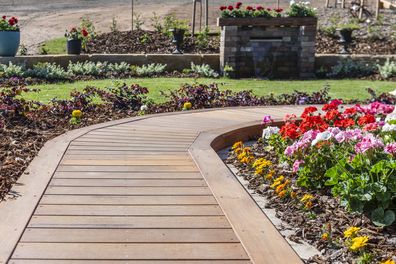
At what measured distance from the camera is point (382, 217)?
352 centimetres

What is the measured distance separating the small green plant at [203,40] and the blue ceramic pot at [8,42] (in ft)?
12.5

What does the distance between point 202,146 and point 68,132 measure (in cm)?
133

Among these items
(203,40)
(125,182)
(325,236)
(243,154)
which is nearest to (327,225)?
(325,236)

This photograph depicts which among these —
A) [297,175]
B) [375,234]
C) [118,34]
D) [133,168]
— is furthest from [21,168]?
[118,34]

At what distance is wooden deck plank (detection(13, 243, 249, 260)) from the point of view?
3.01 meters

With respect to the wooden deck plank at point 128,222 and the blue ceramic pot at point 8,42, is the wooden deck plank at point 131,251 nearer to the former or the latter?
the wooden deck plank at point 128,222

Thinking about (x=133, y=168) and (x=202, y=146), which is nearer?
(x=133, y=168)

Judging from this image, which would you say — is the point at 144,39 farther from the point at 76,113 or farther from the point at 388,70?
the point at 76,113

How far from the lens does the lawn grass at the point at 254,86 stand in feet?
31.2

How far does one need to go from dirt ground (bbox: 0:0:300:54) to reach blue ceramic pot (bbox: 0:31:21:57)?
2.15 metres

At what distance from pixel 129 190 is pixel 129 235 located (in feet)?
2.71

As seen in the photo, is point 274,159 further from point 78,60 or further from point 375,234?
point 78,60

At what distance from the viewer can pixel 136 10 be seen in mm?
20562

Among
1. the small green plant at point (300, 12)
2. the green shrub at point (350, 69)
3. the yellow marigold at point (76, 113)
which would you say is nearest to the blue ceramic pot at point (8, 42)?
the small green plant at point (300, 12)
